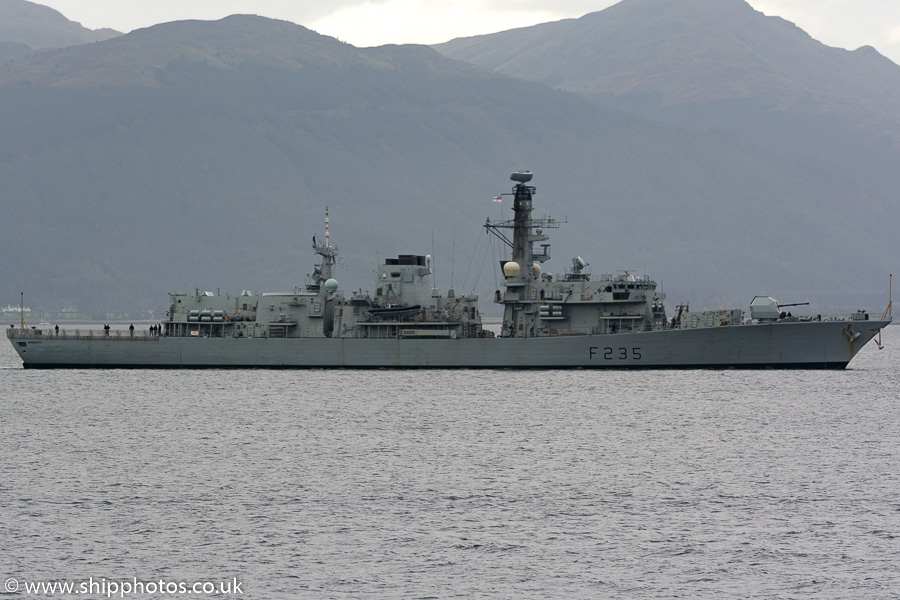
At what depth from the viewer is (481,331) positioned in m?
67.8

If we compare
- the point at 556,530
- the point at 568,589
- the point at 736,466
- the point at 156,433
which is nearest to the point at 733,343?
the point at 736,466

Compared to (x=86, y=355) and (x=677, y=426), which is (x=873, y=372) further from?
(x=86, y=355)

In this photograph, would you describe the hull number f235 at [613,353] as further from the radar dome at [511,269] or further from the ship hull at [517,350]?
the radar dome at [511,269]

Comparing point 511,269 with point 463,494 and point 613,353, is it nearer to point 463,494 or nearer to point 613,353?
point 613,353

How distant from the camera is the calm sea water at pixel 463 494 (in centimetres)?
2572

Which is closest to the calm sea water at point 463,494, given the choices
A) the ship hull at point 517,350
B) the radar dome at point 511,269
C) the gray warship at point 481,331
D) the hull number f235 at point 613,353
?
the ship hull at point 517,350

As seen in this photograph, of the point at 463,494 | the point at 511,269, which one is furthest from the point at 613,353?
the point at 463,494

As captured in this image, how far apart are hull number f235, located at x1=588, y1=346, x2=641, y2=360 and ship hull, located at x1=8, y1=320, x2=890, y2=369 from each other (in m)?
0.05

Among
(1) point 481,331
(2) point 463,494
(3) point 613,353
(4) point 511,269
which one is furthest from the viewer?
(1) point 481,331

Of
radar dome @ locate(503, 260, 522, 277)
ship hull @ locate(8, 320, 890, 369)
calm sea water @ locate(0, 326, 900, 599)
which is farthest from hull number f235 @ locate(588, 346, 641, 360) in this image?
calm sea water @ locate(0, 326, 900, 599)

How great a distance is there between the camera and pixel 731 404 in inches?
2136

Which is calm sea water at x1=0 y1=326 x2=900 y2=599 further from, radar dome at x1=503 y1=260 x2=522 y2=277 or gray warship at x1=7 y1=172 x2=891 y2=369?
radar dome at x1=503 y1=260 x2=522 y2=277

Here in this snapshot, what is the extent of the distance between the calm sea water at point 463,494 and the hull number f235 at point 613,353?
284 inches

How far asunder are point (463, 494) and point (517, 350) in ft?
107
